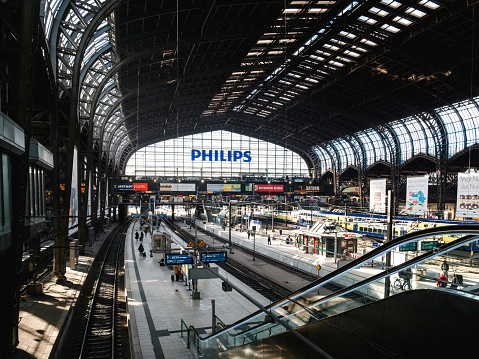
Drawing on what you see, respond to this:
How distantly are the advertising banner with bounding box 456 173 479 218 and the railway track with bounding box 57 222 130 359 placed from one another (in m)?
19.2

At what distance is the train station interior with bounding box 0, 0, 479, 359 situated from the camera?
5.78m

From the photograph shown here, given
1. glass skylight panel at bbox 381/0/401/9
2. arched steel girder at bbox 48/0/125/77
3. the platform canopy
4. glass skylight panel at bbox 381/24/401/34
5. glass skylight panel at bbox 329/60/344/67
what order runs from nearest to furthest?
1. arched steel girder at bbox 48/0/125/77
2. the platform canopy
3. glass skylight panel at bbox 381/0/401/9
4. glass skylight panel at bbox 381/24/401/34
5. glass skylight panel at bbox 329/60/344/67

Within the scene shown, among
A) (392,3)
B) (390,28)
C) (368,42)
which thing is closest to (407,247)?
(392,3)

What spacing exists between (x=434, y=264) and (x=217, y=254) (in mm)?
14210

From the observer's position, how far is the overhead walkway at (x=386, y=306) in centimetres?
460


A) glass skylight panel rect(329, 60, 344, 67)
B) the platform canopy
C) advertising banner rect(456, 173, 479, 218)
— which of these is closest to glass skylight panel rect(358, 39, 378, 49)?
the platform canopy

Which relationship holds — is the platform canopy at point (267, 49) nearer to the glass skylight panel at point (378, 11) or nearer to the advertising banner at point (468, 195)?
the glass skylight panel at point (378, 11)

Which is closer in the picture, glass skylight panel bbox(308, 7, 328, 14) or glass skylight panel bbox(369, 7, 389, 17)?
glass skylight panel bbox(369, 7, 389, 17)

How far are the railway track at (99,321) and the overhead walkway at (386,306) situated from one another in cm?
749

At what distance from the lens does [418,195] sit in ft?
75.2

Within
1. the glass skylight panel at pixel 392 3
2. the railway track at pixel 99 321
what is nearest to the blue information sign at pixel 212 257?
the railway track at pixel 99 321

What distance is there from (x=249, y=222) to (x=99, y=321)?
106 feet

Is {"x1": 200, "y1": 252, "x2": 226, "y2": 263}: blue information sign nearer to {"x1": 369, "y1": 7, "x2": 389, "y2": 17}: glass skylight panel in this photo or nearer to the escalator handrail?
the escalator handrail

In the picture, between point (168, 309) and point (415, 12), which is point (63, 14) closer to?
point (168, 309)
